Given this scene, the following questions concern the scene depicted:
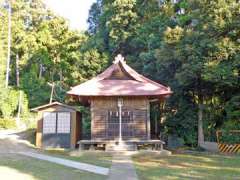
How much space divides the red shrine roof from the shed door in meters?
2.58

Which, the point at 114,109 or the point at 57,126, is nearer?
the point at 114,109

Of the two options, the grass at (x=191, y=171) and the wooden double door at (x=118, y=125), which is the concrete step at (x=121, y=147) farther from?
the grass at (x=191, y=171)

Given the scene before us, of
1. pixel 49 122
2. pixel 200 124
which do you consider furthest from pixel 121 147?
pixel 200 124

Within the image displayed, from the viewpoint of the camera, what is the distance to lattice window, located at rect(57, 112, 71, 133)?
21.0m

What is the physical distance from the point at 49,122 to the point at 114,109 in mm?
4465

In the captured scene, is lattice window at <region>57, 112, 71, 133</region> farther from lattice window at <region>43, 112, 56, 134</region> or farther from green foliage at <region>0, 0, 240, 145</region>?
green foliage at <region>0, 0, 240, 145</region>

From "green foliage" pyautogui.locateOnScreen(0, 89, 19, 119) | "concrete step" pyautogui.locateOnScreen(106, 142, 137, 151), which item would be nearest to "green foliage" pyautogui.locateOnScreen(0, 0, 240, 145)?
"green foliage" pyautogui.locateOnScreen(0, 89, 19, 119)

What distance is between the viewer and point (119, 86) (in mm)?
19766

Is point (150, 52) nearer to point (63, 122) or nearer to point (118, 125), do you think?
point (118, 125)

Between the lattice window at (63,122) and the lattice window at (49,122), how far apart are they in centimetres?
32

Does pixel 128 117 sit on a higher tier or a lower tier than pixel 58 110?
lower

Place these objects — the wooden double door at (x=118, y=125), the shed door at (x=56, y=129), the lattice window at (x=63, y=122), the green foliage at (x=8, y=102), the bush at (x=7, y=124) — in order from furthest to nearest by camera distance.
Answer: the green foliage at (x=8, y=102), the bush at (x=7, y=124), the lattice window at (x=63, y=122), the shed door at (x=56, y=129), the wooden double door at (x=118, y=125)

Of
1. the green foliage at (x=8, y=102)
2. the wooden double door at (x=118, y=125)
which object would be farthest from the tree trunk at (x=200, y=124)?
the green foliage at (x=8, y=102)

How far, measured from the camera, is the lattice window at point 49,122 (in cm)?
2097
